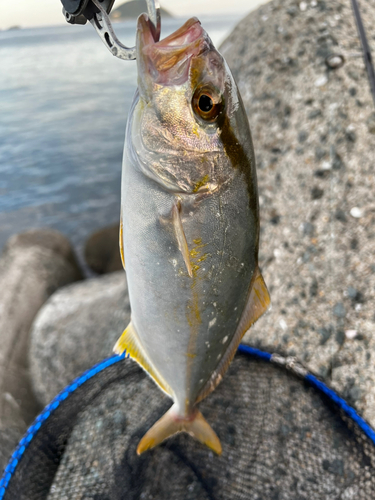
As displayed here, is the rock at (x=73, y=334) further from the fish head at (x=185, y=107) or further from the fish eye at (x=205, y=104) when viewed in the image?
the fish eye at (x=205, y=104)

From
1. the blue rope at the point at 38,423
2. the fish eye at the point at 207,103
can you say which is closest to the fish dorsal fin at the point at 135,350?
the blue rope at the point at 38,423

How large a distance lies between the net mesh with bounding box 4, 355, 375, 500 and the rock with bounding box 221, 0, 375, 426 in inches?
9.9

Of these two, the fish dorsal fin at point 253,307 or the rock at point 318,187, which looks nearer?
the fish dorsal fin at point 253,307

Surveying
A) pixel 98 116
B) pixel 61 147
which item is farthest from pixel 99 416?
pixel 98 116

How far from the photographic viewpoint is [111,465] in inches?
75.5

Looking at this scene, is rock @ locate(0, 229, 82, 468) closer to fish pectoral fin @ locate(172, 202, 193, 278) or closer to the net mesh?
the net mesh

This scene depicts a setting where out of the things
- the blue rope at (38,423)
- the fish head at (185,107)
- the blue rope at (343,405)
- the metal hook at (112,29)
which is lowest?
the blue rope at (343,405)

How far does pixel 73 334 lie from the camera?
314 cm

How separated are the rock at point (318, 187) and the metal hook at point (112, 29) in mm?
1633

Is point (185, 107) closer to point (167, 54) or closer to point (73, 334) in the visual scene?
point (167, 54)

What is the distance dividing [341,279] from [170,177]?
1560 millimetres

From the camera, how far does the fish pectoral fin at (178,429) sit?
1687 millimetres

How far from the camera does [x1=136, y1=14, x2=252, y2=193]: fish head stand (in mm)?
1088

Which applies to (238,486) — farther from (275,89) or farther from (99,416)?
(275,89)
